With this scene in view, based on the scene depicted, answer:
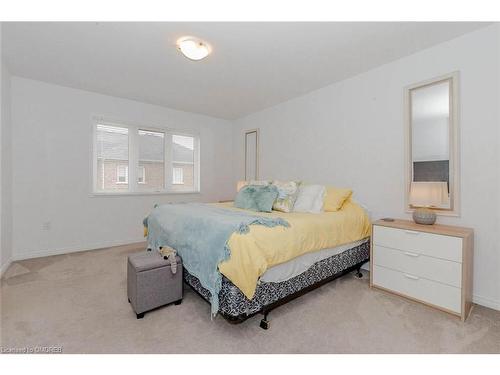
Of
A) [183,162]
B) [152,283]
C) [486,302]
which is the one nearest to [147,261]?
[152,283]

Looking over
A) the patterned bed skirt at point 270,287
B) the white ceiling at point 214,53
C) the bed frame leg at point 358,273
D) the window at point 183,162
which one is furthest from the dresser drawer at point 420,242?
the window at point 183,162

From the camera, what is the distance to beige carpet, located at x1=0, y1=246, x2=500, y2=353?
4.98 feet

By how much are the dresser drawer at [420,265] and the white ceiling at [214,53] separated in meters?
2.05

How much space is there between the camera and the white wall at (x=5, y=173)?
105 inches

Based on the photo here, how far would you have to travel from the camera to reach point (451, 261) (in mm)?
1902

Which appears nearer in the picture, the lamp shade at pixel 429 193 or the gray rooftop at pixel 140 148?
the lamp shade at pixel 429 193

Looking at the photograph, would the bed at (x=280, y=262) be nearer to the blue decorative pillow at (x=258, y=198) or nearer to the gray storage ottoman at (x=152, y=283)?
the gray storage ottoman at (x=152, y=283)

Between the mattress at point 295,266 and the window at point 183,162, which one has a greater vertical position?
the window at point 183,162

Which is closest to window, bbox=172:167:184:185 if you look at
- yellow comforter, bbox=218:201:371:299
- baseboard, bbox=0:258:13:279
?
baseboard, bbox=0:258:13:279
